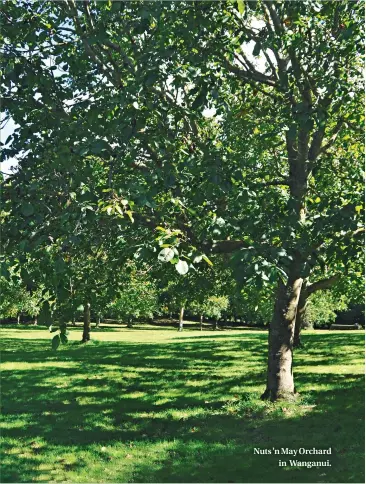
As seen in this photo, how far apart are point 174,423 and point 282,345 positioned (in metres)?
2.99

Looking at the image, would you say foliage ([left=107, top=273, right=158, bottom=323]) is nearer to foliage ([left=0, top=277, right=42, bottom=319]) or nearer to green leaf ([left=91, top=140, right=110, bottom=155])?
foliage ([left=0, top=277, right=42, bottom=319])

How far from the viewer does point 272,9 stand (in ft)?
29.8

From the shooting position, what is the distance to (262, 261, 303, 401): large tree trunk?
10.7m

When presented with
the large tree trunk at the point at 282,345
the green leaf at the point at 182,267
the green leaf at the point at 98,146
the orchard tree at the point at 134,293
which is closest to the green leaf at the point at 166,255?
the green leaf at the point at 182,267

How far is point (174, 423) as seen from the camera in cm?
947

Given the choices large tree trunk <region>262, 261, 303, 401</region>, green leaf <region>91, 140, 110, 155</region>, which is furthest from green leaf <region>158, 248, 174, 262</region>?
large tree trunk <region>262, 261, 303, 401</region>

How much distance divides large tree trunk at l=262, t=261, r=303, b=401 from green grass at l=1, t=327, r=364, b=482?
44cm

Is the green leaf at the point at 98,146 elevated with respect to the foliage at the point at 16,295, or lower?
elevated

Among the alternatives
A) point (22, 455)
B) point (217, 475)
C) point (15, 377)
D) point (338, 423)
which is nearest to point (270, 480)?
point (217, 475)

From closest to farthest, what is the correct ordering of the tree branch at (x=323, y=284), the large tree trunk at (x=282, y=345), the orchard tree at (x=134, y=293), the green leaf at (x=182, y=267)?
the green leaf at (x=182, y=267), the large tree trunk at (x=282, y=345), the tree branch at (x=323, y=284), the orchard tree at (x=134, y=293)

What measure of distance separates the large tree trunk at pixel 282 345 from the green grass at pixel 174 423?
0.44m

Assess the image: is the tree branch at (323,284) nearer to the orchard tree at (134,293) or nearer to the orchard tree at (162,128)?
the orchard tree at (162,128)

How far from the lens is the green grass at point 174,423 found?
280 inches

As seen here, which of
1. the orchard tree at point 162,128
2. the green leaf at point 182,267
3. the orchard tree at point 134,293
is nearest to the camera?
the green leaf at point 182,267
